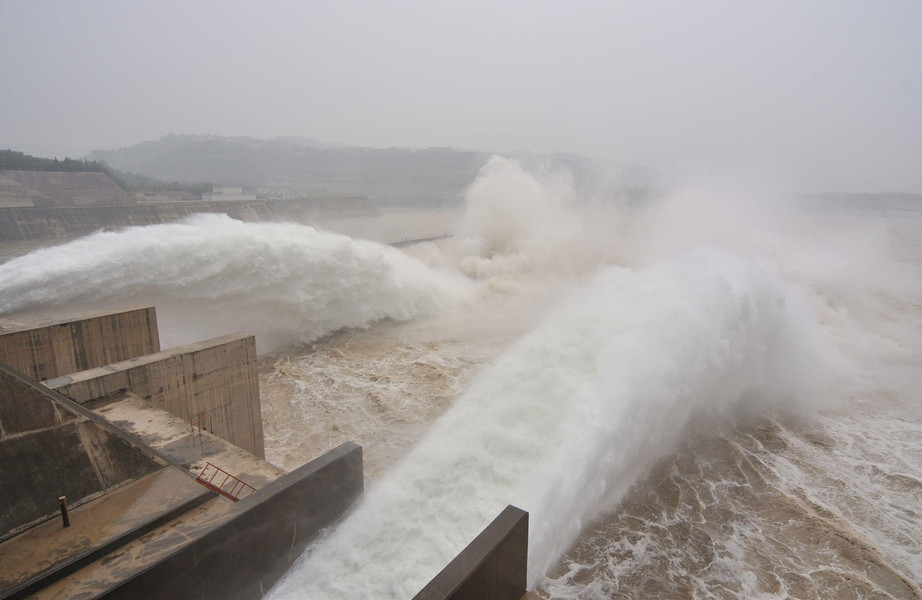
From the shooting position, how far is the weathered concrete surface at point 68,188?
32938 mm

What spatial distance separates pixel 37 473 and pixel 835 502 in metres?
11.7

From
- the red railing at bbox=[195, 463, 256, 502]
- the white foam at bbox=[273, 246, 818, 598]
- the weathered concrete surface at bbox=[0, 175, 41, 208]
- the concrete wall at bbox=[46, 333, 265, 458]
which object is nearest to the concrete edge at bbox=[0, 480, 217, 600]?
the red railing at bbox=[195, 463, 256, 502]

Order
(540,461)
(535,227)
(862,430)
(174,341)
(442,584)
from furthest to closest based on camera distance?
(535,227) < (174,341) < (862,430) < (540,461) < (442,584)

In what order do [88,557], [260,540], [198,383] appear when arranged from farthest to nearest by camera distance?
1. [198,383]
2. [260,540]
3. [88,557]

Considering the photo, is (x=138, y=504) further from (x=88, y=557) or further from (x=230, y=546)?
(x=230, y=546)

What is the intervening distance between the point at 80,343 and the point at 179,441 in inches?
160

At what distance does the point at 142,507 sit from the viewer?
5898mm

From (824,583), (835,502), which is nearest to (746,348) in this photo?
(835,502)

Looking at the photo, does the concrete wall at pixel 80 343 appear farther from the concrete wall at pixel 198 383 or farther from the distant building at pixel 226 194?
the distant building at pixel 226 194

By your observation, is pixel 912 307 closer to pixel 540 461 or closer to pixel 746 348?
pixel 746 348

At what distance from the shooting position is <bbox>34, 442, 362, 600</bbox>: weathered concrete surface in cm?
487

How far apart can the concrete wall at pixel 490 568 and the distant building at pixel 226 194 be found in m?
49.1

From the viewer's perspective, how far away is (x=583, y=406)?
8734mm

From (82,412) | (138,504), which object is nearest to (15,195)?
(82,412)
